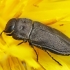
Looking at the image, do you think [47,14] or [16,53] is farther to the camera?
[47,14]

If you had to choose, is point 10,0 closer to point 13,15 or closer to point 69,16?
point 13,15

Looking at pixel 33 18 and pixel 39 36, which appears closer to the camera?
pixel 39 36

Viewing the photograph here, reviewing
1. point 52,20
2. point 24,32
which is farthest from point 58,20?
point 24,32
